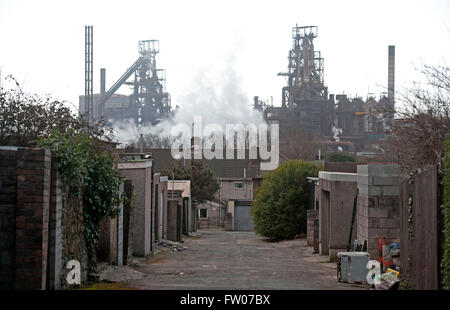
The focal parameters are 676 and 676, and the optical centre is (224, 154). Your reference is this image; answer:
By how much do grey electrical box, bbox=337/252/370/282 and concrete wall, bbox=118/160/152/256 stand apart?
32.6 feet

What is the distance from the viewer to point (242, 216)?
Result: 187ft

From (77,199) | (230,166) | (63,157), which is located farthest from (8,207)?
(230,166)

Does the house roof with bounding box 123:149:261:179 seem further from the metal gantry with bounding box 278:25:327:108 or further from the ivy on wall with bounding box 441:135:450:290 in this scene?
the ivy on wall with bounding box 441:135:450:290

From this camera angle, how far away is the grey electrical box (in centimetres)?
1337

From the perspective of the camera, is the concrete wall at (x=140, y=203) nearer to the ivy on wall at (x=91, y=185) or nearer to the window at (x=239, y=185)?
the ivy on wall at (x=91, y=185)

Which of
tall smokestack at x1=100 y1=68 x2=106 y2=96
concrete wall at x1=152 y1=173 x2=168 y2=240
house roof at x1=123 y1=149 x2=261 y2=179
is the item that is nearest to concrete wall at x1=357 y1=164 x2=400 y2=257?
concrete wall at x1=152 y1=173 x2=168 y2=240

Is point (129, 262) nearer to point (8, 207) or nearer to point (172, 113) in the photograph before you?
point (8, 207)

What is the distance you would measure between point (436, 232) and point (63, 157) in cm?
598

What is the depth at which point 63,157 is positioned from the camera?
36.6ft

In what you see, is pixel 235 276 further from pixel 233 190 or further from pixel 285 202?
pixel 233 190

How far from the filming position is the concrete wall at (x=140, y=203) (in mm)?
22109

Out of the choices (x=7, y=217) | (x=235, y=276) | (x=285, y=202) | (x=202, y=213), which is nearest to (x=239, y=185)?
(x=202, y=213)

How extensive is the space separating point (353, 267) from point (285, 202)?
2181cm
